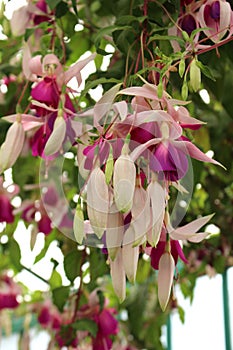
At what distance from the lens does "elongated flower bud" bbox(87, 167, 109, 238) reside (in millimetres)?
559

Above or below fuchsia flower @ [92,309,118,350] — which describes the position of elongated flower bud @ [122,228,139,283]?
above

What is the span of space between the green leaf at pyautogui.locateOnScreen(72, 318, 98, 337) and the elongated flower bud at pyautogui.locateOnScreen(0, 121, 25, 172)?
0.50 m

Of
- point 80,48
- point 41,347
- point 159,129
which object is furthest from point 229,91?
point 41,347

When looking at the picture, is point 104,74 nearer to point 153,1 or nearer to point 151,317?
point 153,1

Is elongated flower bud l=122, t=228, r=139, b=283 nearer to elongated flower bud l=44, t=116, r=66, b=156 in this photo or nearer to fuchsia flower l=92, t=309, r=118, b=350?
elongated flower bud l=44, t=116, r=66, b=156

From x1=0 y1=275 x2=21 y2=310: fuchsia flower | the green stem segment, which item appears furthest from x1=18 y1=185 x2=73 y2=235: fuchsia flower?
the green stem segment

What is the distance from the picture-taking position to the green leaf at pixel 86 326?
45.4 inches

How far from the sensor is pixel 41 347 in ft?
9.62

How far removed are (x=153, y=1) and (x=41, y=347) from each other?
7.54 feet

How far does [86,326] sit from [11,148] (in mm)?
522

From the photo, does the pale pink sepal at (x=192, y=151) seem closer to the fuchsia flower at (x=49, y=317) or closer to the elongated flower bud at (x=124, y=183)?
the elongated flower bud at (x=124, y=183)

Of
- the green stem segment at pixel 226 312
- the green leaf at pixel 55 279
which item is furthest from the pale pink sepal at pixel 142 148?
the green stem segment at pixel 226 312

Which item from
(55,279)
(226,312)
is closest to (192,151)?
(55,279)

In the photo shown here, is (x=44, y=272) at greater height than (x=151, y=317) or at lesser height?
greater
